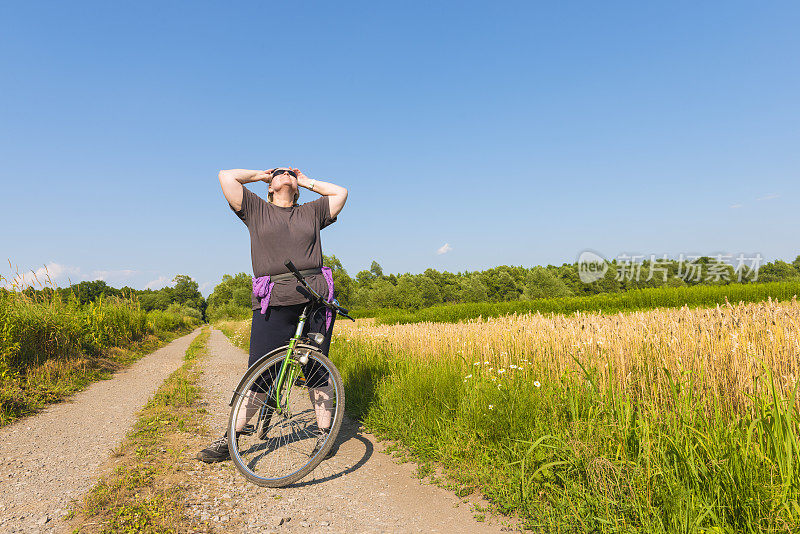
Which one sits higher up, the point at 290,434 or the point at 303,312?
the point at 303,312

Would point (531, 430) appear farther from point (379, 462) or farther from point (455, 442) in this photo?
point (379, 462)

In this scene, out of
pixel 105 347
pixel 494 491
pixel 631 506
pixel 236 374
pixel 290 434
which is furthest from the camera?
pixel 105 347

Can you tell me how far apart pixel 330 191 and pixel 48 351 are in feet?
27.8

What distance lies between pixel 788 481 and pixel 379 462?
2802mm

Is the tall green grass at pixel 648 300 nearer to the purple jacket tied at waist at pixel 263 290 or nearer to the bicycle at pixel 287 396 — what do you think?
the bicycle at pixel 287 396

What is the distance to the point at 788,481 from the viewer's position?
6.43 ft

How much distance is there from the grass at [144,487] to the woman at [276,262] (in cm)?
44

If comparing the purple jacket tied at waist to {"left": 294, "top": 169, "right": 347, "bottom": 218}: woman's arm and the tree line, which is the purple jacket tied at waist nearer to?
{"left": 294, "top": 169, "right": 347, "bottom": 218}: woman's arm

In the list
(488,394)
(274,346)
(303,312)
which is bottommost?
(488,394)

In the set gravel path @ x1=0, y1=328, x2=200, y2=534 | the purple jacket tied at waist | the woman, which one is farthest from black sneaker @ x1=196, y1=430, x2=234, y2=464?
the purple jacket tied at waist

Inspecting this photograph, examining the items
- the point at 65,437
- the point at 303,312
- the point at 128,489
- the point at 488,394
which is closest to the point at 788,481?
the point at 488,394

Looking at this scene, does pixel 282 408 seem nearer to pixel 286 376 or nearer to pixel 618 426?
pixel 286 376

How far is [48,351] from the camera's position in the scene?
A: 8352mm

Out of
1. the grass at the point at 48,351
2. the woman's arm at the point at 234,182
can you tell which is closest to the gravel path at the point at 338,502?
the woman's arm at the point at 234,182
